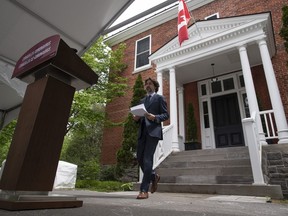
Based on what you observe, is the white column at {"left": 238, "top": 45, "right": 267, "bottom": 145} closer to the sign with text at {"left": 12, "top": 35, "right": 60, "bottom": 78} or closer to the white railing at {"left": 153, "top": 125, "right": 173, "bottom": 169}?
the white railing at {"left": 153, "top": 125, "right": 173, "bottom": 169}

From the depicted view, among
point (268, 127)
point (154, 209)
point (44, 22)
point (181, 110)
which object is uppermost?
point (181, 110)

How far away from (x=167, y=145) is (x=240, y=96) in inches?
162

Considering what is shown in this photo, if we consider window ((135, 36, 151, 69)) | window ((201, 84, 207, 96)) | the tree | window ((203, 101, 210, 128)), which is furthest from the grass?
window ((135, 36, 151, 69))

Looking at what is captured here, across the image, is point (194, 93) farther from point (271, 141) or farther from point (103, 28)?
point (103, 28)

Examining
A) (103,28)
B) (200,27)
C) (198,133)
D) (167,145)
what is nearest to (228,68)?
(200,27)

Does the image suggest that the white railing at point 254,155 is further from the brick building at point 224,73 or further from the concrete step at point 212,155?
the brick building at point 224,73

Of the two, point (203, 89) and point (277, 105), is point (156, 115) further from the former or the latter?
point (203, 89)

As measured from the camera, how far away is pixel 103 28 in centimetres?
324

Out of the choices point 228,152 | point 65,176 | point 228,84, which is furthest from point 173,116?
point 65,176

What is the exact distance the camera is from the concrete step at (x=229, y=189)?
13.1 feet

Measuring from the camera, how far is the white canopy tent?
2.63 m

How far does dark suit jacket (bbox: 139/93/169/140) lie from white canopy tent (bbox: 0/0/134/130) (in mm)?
1350

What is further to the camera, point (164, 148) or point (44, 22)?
point (164, 148)

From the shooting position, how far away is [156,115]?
3.08 metres
